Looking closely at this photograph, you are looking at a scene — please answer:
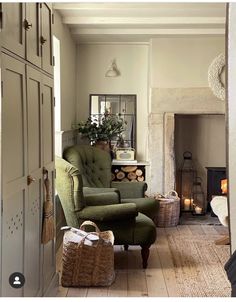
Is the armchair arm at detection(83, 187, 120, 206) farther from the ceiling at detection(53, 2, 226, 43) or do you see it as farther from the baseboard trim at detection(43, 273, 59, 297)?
the ceiling at detection(53, 2, 226, 43)

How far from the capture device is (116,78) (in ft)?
21.2

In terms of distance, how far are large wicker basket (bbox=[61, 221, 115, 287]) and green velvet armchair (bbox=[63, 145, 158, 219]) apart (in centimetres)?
98

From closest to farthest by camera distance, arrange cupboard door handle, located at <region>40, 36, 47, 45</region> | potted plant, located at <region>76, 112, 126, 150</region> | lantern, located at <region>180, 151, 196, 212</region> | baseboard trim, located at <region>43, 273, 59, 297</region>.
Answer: cupboard door handle, located at <region>40, 36, 47, 45</region> → baseboard trim, located at <region>43, 273, 59, 297</region> → potted plant, located at <region>76, 112, 126, 150</region> → lantern, located at <region>180, 151, 196, 212</region>

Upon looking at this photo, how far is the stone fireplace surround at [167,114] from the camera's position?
20.0 feet

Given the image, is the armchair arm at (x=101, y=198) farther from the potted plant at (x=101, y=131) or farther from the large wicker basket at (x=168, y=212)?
the potted plant at (x=101, y=131)

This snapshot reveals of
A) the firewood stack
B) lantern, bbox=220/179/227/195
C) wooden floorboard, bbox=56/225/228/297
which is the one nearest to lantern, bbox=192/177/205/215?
lantern, bbox=220/179/227/195

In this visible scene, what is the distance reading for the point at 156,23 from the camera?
207 inches

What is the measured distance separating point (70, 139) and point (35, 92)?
3.14 meters

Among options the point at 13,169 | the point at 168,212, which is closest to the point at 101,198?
the point at 168,212

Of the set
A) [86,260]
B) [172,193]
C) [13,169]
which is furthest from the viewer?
[172,193]

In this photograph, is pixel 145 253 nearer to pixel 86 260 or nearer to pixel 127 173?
pixel 86 260

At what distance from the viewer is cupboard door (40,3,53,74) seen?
116 inches

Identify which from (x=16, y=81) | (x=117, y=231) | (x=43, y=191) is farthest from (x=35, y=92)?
(x=117, y=231)

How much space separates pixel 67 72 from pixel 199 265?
2.87m
